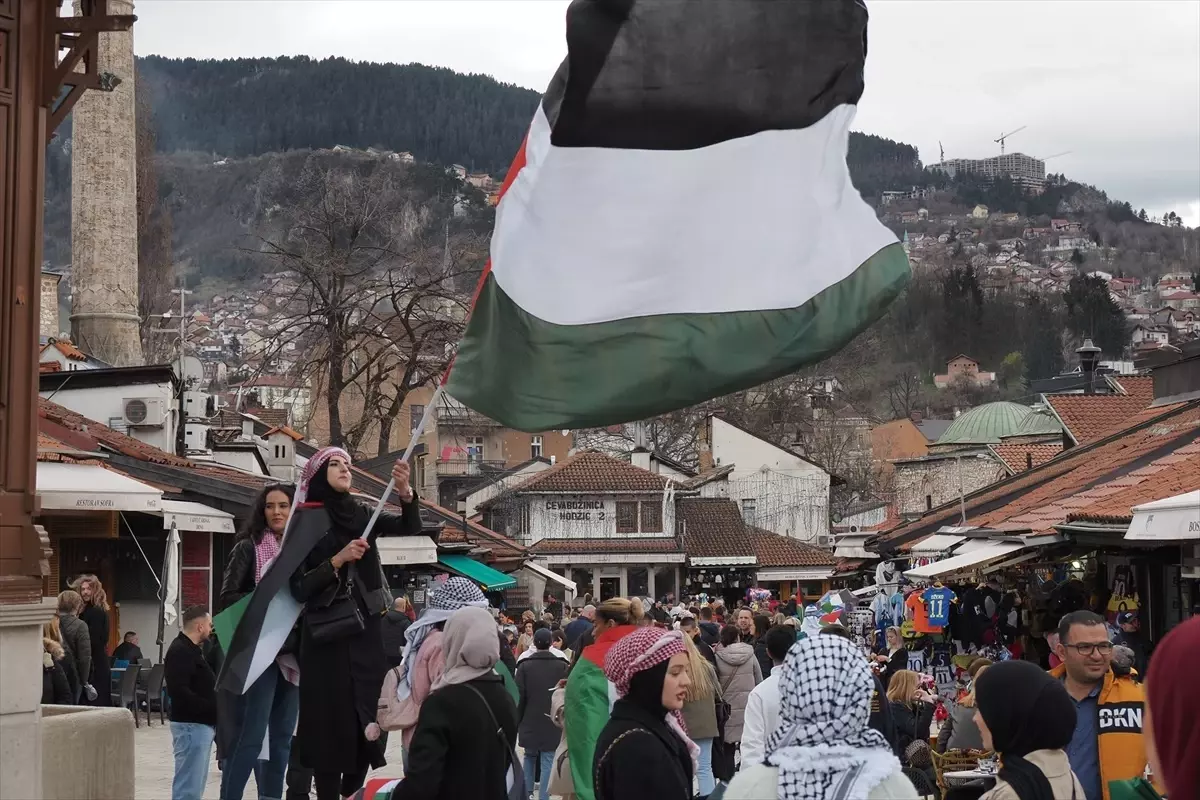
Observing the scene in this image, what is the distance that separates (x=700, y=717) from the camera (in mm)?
12578

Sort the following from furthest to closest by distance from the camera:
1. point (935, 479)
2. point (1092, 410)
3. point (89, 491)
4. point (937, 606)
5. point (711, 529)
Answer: point (935, 479) < point (711, 529) < point (1092, 410) < point (937, 606) < point (89, 491)

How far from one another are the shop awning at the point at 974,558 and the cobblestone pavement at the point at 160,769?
6150 millimetres

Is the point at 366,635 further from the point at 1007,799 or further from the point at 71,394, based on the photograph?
the point at 71,394

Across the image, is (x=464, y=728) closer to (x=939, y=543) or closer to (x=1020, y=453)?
(x=939, y=543)

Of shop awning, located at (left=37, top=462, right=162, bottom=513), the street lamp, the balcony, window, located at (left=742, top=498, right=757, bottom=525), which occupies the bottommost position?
shop awning, located at (left=37, top=462, right=162, bottom=513)

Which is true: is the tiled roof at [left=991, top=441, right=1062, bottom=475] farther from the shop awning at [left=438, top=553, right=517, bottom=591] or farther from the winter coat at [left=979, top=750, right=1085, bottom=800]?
the winter coat at [left=979, top=750, right=1085, bottom=800]

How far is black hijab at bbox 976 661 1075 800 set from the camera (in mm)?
5488

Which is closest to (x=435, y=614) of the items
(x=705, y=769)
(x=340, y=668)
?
(x=340, y=668)

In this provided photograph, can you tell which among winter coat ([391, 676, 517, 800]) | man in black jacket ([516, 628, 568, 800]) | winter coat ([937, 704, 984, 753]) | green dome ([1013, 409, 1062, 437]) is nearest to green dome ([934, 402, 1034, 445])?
green dome ([1013, 409, 1062, 437])

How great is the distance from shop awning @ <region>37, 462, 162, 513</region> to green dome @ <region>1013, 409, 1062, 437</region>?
286ft

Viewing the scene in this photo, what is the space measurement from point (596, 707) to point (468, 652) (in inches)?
97.0

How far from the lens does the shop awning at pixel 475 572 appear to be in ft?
111

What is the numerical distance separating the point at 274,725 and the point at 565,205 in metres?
3.28

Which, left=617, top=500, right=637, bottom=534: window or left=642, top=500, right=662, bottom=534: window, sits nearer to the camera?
left=617, top=500, right=637, bottom=534: window
